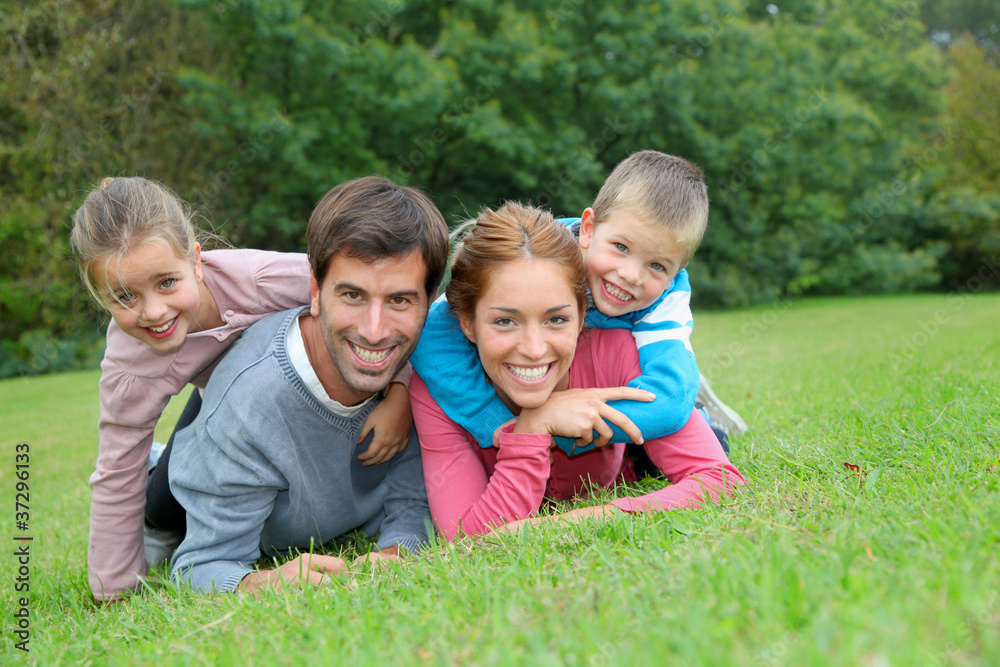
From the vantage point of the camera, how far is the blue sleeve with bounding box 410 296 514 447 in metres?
3.27

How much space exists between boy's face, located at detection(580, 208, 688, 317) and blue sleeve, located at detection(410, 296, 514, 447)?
0.71m

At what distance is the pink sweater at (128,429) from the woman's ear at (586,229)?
174 cm

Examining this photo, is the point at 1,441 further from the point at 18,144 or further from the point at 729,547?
the point at 18,144

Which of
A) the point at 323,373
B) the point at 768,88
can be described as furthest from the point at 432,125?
the point at 323,373

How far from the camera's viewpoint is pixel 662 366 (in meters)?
3.23

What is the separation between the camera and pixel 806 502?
2539 millimetres

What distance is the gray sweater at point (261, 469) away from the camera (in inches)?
123

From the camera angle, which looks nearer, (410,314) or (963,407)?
(410,314)

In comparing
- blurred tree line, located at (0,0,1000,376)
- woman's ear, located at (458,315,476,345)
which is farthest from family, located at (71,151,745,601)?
blurred tree line, located at (0,0,1000,376)

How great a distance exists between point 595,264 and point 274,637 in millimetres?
2251

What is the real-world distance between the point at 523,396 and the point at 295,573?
1165mm

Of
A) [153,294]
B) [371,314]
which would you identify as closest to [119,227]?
[153,294]

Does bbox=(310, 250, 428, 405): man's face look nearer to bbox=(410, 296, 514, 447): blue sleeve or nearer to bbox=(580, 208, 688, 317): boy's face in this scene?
bbox=(410, 296, 514, 447): blue sleeve

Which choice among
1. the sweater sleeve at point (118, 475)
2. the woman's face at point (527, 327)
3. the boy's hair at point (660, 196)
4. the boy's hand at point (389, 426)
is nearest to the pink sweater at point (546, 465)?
the boy's hand at point (389, 426)
